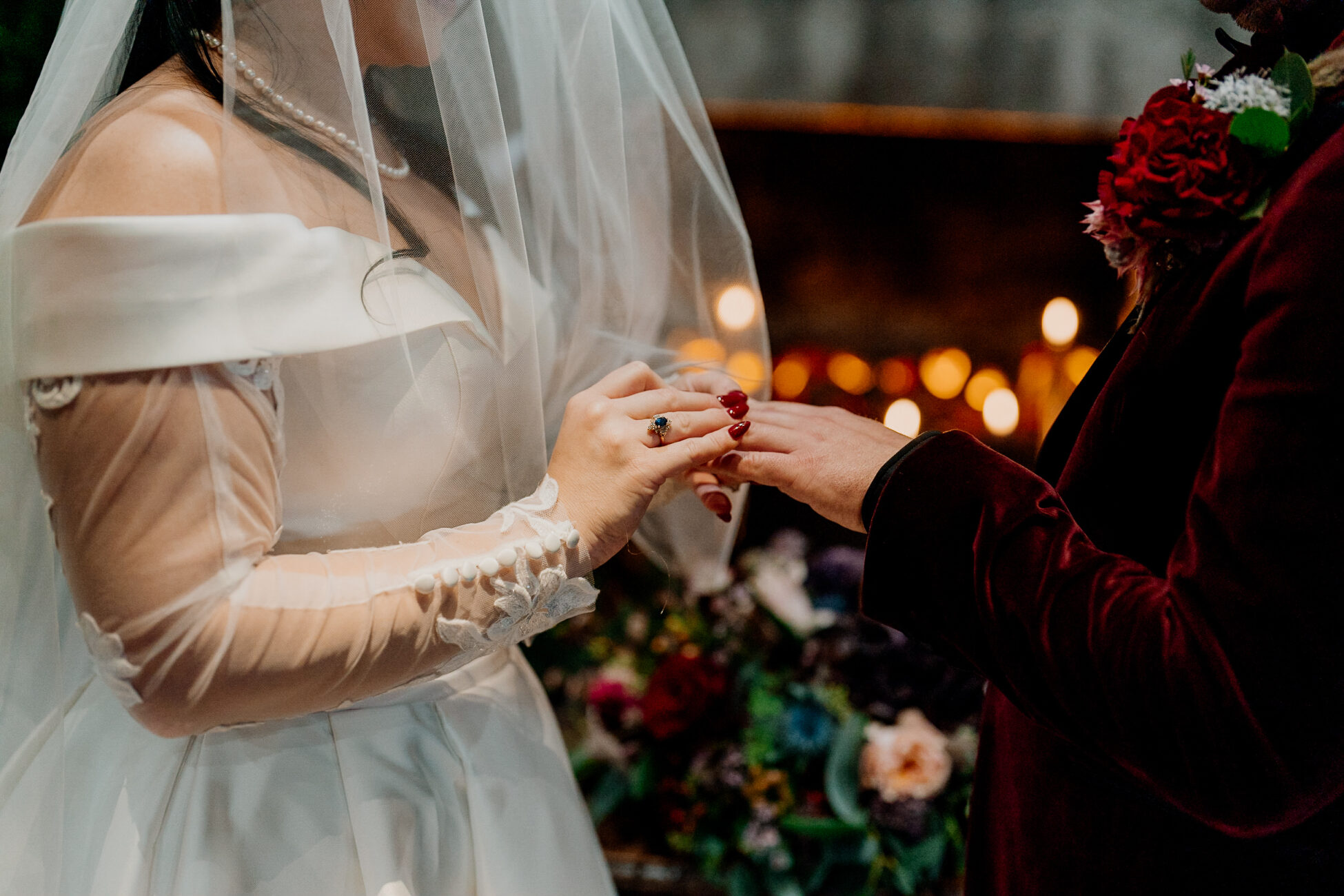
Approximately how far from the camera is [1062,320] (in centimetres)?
238

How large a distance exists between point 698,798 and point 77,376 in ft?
3.68

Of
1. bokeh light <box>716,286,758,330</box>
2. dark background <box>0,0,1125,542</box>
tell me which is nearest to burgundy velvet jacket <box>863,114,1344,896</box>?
bokeh light <box>716,286,758,330</box>

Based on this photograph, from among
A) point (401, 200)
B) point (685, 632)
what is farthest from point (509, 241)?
point (685, 632)

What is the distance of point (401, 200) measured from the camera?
0.84 metres

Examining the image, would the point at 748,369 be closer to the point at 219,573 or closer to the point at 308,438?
the point at 308,438

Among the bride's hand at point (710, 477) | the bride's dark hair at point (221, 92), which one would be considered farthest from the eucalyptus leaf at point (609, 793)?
the bride's dark hair at point (221, 92)

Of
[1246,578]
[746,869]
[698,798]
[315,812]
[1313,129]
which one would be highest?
[1313,129]

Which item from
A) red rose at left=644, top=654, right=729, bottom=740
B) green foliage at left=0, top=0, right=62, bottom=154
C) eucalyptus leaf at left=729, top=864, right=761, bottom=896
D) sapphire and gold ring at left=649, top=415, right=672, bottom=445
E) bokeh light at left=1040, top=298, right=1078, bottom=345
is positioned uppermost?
green foliage at left=0, top=0, right=62, bottom=154

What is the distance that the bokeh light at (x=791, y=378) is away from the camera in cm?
250

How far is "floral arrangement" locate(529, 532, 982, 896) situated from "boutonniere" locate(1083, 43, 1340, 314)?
2.80 feet

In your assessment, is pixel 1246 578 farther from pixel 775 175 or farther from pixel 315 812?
pixel 775 175

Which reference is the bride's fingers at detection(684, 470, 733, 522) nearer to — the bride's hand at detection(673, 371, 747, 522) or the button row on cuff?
the bride's hand at detection(673, 371, 747, 522)

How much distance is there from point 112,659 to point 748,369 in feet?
2.45

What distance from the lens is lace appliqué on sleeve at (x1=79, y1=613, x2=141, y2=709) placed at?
658 millimetres
